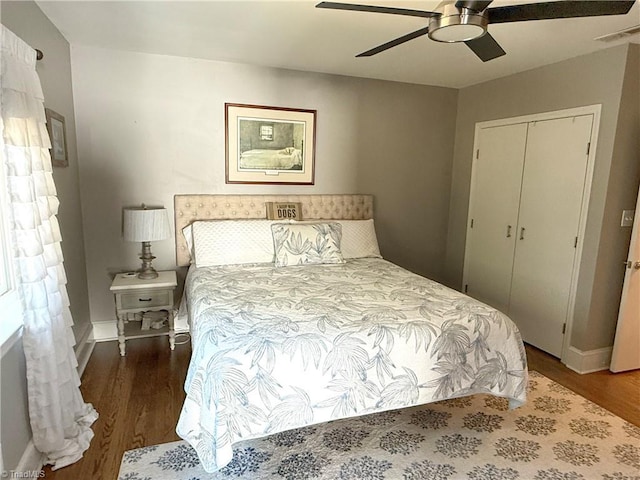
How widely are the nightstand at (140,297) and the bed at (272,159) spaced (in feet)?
3.99

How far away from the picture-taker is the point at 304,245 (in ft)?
10.7

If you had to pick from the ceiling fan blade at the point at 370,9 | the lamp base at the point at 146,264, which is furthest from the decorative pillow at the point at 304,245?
the ceiling fan blade at the point at 370,9

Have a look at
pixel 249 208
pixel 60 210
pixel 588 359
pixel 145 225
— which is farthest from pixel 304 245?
pixel 588 359

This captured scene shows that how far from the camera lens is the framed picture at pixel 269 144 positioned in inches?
139

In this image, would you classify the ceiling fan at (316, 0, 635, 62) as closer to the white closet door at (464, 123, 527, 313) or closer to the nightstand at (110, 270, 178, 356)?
the white closet door at (464, 123, 527, 313)

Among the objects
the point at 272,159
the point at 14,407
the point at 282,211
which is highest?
the point at 272,159

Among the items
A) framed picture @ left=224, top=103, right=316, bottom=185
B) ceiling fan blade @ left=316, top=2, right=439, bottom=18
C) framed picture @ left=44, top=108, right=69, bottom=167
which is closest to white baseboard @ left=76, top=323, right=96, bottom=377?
framed picture @ left=44, top=108, right=69, bottom=167

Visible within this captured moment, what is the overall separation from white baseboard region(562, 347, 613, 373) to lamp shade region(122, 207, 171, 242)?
3427mm

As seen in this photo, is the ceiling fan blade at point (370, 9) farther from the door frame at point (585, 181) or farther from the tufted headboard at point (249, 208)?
the tufted headboard at point (249, 208)

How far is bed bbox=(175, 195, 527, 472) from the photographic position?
177 cm

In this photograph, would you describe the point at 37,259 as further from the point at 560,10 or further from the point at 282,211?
the point at 560,10

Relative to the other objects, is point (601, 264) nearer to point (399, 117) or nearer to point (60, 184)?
point (399, 117)

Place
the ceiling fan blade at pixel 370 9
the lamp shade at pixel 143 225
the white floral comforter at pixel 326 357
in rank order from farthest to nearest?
the lamp shade at pixel 143 225, the white floral comforter at pixel 326 357, the ceiling fan blade at pixel 370 9

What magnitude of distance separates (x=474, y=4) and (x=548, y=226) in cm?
227
